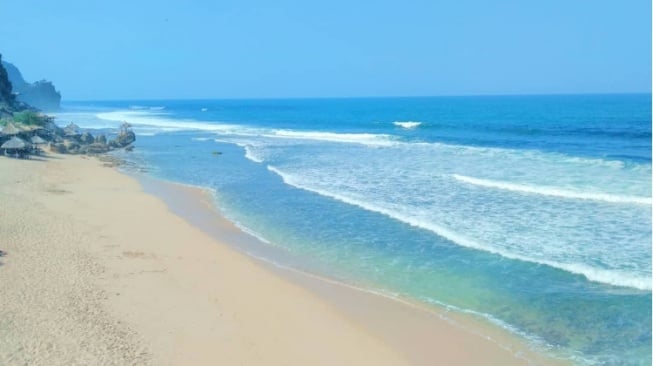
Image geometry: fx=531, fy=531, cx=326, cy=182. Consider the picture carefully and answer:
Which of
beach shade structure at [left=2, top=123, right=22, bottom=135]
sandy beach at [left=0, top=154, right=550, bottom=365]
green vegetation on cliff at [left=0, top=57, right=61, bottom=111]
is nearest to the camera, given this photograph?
sandy beach at [left=0, top=154, right=550, bottom=365]

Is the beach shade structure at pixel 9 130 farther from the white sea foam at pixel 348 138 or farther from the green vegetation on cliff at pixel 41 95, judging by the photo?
the green vegetation on cliff at pixel 41 95

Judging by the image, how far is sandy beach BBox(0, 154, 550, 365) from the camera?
821cm

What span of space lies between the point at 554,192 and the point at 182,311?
1412cm

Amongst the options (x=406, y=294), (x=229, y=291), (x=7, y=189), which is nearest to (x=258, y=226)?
(x=229, y=291)

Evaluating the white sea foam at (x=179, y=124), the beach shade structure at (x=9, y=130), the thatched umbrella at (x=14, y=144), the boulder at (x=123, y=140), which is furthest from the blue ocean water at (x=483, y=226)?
the white sea foam at (x=179, y=124)

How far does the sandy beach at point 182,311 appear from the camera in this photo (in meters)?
8.21

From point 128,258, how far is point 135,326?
3941mm

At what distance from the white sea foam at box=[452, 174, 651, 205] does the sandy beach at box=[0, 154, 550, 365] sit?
423 inches

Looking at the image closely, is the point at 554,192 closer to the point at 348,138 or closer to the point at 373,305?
the point at 373,305

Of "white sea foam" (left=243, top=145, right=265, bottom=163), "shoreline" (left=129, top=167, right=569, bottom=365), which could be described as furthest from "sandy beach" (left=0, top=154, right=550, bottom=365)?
"white sea foam" (left=243, top=145, right=265, bottom=163)

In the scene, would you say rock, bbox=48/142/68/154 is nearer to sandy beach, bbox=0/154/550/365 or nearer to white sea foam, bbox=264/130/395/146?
sandy beach, bbox=0/154/550/365

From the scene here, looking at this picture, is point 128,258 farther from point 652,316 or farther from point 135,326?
point 652,316

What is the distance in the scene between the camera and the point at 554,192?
18.8 m

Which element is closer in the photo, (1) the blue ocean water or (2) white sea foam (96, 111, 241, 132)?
(1) the blue ocean water
